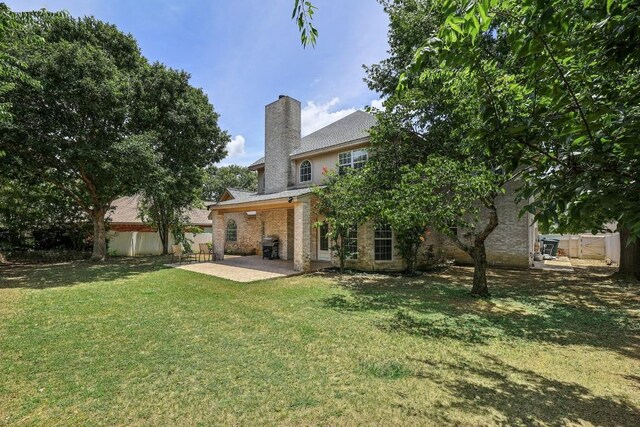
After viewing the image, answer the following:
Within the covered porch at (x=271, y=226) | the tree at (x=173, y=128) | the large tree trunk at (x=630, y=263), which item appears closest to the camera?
the large tree trunk at (x=630, y=263)

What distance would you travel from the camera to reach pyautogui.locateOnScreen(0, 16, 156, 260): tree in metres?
12.0

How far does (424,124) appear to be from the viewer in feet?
37.1

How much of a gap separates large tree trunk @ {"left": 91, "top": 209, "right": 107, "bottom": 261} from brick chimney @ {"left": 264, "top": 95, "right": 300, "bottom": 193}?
31.4 feet

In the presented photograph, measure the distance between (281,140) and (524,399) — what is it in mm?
16722

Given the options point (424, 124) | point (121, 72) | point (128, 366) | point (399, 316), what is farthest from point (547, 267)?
point (121, 72)

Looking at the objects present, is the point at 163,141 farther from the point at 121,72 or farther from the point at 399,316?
the point at 399,316

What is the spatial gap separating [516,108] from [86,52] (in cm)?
1632

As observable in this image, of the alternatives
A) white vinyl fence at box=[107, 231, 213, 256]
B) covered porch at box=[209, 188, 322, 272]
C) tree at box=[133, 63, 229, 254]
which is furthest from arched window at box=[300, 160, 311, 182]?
white vinyl fence at box=[107, 231, 213, 256]

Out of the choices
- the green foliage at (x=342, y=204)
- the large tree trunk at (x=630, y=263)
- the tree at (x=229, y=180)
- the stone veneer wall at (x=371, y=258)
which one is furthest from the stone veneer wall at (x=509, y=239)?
the tree at (x=229, y=180)

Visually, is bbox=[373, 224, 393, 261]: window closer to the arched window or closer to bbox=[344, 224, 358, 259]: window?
bbox=[344, 224, 358, 259]: window

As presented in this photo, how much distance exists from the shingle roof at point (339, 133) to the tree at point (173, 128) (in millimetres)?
5736

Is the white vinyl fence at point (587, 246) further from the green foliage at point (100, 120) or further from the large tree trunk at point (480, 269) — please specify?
the green foliage at point (100, 120)

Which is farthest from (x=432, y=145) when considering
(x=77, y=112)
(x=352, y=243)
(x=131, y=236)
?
(x=131, y=236)

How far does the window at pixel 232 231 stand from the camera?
2214cm
